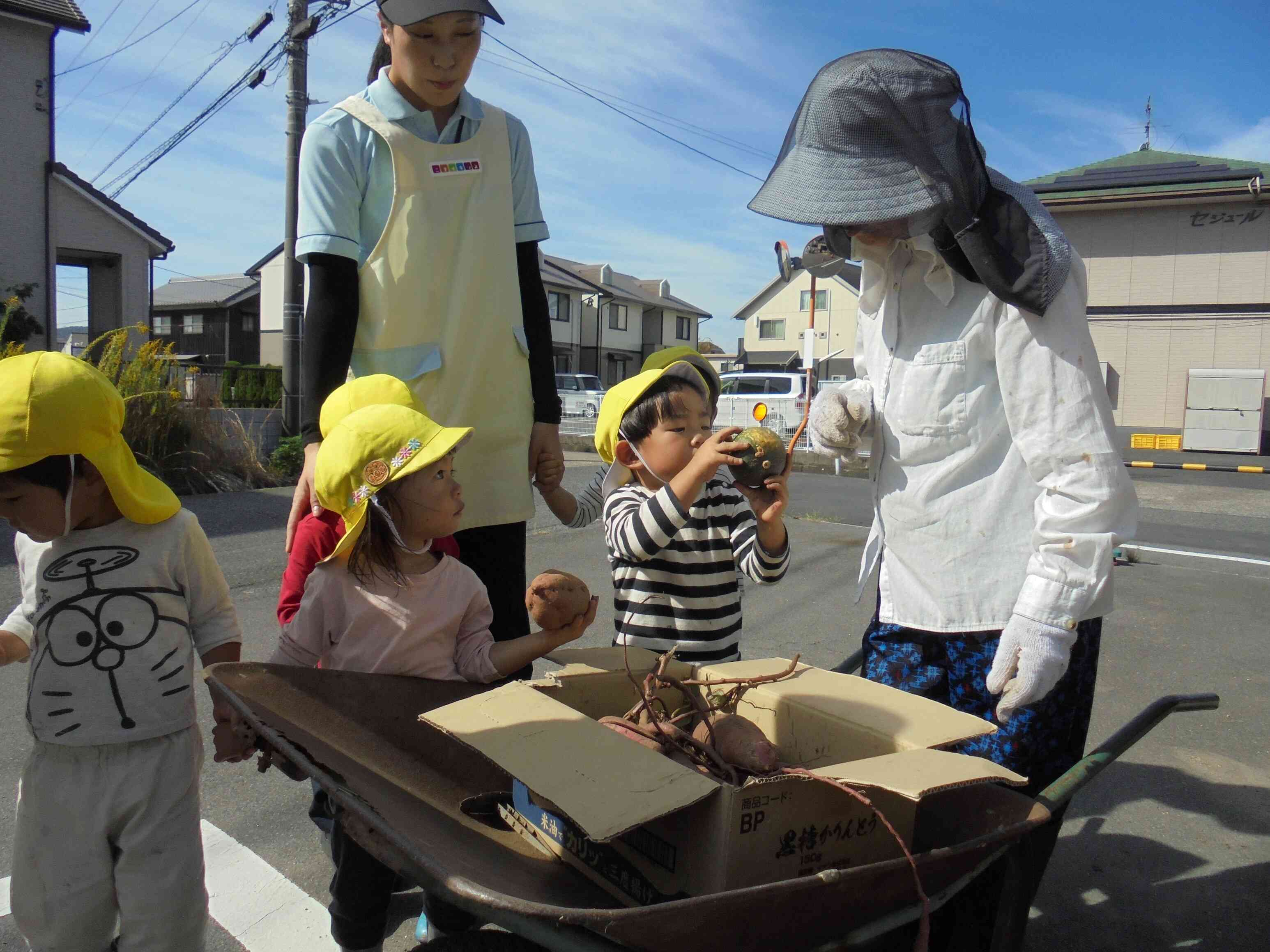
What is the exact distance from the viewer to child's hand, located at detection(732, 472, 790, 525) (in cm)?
225

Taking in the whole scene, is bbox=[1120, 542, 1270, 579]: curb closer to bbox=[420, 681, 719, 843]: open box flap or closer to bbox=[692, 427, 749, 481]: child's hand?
bbox=[692, 427, 749, 481]: child's hand

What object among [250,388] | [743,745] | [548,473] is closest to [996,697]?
[743,745]

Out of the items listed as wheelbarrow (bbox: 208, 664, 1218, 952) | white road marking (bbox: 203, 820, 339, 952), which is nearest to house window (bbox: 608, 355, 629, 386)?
white road marking (bbox: 203, 820, 339, 952)

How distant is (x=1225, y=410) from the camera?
1867 centimetres

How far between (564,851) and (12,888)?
1.14 metres

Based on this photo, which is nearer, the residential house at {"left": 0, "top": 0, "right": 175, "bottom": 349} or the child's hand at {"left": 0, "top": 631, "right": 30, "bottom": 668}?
the child's hand at {"left": 0, "top": 631, "right": 30, "bottom": 668}

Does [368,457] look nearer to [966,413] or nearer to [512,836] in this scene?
[512,836]

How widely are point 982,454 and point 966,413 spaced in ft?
0.30

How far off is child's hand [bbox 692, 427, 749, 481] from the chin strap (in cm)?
69

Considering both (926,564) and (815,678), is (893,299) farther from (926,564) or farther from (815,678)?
(815,678)

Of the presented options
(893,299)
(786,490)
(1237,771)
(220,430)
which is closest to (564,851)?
(786,490)

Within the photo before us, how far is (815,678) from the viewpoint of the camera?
1.87m

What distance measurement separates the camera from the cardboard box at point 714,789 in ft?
4.29

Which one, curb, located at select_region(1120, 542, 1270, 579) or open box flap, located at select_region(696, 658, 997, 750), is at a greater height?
open box flap, located at select_region(696, 658, 997, 750)
